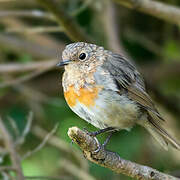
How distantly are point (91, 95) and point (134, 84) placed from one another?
50 centimetres

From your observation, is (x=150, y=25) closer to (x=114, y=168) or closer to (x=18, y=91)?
(x=18, y=91)

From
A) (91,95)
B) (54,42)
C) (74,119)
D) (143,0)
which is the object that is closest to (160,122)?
(91,95)

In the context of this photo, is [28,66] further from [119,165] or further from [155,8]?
[119,165]

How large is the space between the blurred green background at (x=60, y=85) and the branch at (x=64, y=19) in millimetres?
590

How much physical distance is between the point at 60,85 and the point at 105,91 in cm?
242

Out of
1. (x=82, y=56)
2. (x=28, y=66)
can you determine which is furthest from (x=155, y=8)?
(x=28, y=66)

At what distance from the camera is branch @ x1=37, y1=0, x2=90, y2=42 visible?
15.7 ft

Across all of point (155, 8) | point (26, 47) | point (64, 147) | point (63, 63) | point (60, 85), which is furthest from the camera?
point (60, 85)

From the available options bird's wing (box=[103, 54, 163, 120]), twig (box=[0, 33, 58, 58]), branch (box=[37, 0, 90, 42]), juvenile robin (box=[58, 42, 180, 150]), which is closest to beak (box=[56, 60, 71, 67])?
juvenile robin (box=[58, 42, 180, 150])

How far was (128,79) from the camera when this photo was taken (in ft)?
14.2

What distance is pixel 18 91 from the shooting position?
6.31 m

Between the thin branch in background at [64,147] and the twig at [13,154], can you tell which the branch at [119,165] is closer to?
the twig at [13,154]

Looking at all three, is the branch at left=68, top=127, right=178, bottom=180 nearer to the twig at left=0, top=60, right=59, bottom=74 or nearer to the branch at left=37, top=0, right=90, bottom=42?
the branch at left=37, top=0, right=90, bottom=42

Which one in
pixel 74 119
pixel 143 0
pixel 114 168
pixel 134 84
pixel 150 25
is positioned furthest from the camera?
pixel 150 25
